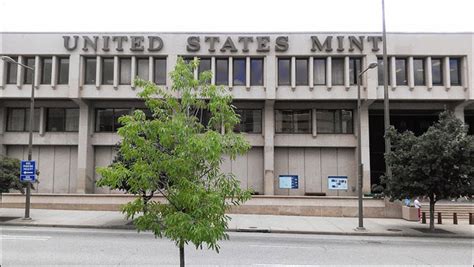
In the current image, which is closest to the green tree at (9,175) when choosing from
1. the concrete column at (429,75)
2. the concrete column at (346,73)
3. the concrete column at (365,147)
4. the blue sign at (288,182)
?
the blue sign at (288,182)

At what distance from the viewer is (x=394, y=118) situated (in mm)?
36125

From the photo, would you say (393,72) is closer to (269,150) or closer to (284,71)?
(284,71)

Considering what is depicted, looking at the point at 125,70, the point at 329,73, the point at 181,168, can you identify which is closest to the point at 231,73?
the point at 329,73

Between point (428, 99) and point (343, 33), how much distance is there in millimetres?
8346

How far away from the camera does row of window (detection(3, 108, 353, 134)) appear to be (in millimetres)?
34219

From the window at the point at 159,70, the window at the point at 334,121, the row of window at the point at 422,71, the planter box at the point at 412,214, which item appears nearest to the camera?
the planter box at the point at 412,214

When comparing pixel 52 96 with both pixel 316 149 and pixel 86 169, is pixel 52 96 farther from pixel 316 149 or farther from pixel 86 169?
pixel 316 149

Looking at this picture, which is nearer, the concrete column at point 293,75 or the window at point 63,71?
the concrete column at point 293,75

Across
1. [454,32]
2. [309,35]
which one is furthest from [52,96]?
[454,32]

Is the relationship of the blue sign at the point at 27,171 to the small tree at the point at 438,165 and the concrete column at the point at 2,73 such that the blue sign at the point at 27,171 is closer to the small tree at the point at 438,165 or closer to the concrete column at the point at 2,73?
the concrete column at the point at 2,73

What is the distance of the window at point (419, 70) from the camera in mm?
32844

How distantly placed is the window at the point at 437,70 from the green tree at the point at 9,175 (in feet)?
98.0

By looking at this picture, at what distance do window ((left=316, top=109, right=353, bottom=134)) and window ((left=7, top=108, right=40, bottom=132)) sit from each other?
2363 cm

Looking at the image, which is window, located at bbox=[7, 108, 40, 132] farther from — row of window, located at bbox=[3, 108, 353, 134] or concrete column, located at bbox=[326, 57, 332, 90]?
concrete column, located at bbox=[326, 57, 332, 90]
